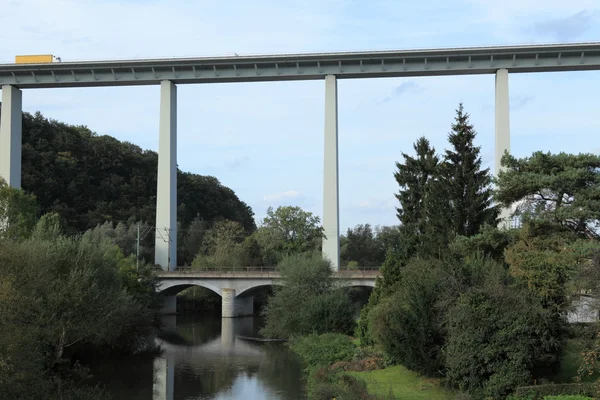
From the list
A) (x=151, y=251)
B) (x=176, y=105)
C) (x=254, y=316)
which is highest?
(x=176, y=105)

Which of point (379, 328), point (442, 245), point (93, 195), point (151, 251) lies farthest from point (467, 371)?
point (93, 195)

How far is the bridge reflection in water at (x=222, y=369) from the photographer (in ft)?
95.3

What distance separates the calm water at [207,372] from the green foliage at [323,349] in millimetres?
588

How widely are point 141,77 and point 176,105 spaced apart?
11.1ft

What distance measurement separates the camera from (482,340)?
2236 cm

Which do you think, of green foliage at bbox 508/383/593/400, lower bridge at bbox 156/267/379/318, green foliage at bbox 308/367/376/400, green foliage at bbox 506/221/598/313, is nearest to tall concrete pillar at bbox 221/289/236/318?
lower bridge at bbox 156/267/379/318

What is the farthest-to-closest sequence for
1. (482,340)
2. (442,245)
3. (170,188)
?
1. (170,188)
2. (442,245)
3. (482,340)

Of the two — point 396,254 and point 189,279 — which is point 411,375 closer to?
point 396,254

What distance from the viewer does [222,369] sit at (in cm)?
3453

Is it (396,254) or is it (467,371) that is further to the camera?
(396,254)

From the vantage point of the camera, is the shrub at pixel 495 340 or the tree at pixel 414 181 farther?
the tree at pixel 414 181

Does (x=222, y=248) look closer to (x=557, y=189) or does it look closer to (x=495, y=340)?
(x=557, y=189)

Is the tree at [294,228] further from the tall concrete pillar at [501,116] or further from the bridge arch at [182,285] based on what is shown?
the tall concrete pillar at [501,116]

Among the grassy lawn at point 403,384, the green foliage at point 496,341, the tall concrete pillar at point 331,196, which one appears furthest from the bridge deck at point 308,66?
the green foliage at point 496,341
